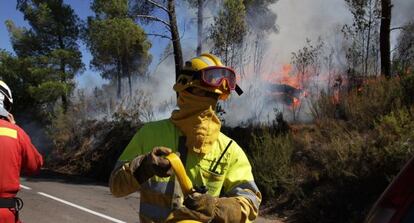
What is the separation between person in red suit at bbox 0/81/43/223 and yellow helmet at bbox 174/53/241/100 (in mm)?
1833

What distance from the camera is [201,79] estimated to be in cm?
252

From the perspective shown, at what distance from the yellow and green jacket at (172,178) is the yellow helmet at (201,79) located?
0.23 metres

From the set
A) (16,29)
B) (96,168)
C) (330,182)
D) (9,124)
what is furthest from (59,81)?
(9,124)

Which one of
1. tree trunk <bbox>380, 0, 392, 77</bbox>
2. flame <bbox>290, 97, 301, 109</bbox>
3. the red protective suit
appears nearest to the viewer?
the red protective suit

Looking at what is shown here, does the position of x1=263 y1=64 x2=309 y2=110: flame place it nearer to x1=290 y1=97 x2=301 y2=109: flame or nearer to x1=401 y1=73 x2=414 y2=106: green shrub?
x1=290 y1=97 x2=301 y2=109: flame

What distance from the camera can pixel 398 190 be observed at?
6.95 feet

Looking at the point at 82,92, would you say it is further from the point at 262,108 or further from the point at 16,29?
the point at 262,108

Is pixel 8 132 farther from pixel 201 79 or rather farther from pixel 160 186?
pixel 201 79

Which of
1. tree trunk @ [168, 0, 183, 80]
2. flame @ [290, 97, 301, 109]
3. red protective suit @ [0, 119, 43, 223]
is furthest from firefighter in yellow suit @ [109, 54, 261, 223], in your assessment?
tree trunk @ [168, 0, 183, 80]

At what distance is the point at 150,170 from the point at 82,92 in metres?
24.6

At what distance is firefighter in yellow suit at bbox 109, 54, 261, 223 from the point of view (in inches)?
96.5

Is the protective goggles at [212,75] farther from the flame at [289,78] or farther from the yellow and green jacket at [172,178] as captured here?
the flame at [289,78]

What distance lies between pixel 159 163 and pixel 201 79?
0.52 metres

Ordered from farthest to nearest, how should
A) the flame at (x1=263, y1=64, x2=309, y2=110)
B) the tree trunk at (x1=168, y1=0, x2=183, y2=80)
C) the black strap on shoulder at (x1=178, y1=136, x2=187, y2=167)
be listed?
the flame at (x1=263, y1=64, x2=309, y2=110) < the tree trunk at (x1=168, y1=0, x2=183, y2=80) < the black strap on shoulder at (x1=178, y1=136, x2=187, y2=167)
